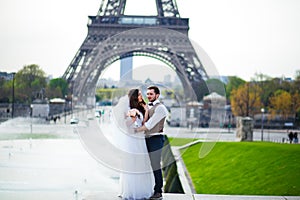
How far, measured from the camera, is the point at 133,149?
4.84 meters

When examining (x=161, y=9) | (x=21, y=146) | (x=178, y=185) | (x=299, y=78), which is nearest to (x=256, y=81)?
(x=299, y=78)

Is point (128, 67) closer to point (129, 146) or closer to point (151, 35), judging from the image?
point (129, 146)

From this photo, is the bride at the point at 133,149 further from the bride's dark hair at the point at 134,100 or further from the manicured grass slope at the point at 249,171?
the manicured grass slope at the point at 249,171

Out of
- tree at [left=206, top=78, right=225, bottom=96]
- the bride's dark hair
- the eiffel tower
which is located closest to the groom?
the bride's dark hair

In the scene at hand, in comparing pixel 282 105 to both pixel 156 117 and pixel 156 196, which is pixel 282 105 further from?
pixel 156 117

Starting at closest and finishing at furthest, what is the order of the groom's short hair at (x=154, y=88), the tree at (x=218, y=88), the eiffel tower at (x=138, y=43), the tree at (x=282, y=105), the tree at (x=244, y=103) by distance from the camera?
the groom's short hair at (x=154, y=88) < the tree at (x=218, y=88) < the eiffel tower at (x=138, y=43) < the tree at (x=282, y=105) < the tree at (x=244, y=103)

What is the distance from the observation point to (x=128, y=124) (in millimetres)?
4711

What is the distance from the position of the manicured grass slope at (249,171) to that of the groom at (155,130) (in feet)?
13.4

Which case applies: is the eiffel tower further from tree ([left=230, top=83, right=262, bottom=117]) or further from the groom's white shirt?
the groom's white shirt

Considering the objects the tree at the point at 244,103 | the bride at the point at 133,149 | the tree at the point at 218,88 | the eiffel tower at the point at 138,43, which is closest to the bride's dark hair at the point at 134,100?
the bride at the point at 133,149

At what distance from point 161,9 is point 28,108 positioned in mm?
13427

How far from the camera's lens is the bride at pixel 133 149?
464 cm

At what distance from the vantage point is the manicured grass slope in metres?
9.11

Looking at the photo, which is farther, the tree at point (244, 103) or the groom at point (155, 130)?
the tree at point (244, 103)
